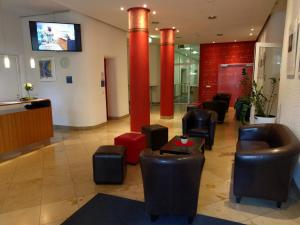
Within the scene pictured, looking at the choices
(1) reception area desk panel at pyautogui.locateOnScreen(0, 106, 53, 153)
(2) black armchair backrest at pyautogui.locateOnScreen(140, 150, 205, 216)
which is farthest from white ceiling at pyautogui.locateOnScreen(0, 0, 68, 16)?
(2) black armchair backrest at pyautogui.locateOnScreen(140, 150, 205, 216)

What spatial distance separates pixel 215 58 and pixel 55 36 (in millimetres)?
8619

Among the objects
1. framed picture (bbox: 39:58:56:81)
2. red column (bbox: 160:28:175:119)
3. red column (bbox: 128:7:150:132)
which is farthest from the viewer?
red column (bbox: 160:28:175:119)

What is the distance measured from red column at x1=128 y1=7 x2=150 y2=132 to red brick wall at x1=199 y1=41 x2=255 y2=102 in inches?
282

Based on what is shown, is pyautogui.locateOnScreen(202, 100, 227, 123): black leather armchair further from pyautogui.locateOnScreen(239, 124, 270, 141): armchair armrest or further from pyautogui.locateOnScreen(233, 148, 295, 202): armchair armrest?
pyautogui.locateOnScreen(233, 148, 295, 202): armchair armrest

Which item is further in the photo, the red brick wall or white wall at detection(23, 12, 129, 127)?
the red brick wall

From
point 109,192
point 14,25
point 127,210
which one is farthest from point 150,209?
point 14,25

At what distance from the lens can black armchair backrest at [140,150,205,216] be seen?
231cm

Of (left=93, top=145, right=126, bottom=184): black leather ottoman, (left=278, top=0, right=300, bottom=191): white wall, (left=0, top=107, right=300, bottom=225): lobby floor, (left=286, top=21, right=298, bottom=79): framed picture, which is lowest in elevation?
(left=0, top=107, right=300, bottom=225): lobby floor

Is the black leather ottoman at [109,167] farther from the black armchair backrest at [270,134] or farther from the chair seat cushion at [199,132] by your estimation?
the black armchair backrest at [270,134]

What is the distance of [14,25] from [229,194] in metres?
7.34

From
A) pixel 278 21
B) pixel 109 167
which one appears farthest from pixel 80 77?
pixel 278 21

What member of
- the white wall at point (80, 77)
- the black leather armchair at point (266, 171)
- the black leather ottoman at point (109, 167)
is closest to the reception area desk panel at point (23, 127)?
the white wall at point (80, 77)

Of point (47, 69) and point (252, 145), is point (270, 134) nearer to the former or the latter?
point (252, 145)

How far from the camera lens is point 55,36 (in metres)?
5.92
